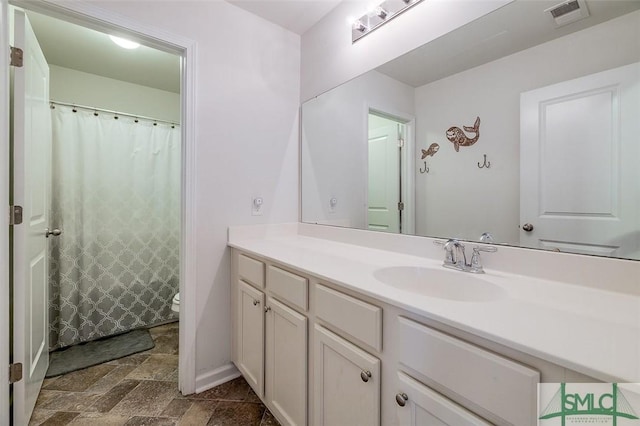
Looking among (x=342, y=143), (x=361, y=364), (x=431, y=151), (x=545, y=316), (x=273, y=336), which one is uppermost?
(x=342, y=143)

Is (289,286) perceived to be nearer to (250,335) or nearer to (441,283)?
(250,335)

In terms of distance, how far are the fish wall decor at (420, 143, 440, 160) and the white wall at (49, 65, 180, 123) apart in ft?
8.06

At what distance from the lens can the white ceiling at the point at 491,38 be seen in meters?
0.94

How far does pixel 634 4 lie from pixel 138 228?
313cm

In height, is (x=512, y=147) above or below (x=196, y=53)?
below

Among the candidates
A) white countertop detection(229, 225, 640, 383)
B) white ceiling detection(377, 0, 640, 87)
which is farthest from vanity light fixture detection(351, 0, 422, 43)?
white countertop detection(229, 225, 640, 383)

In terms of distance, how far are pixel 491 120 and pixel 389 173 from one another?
21.7 inches

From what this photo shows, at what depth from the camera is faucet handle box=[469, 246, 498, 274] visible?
1084 mm

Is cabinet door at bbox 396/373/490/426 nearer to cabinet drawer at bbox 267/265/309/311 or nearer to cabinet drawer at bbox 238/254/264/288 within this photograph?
cabinet drawer at bbox 267/265/309/311

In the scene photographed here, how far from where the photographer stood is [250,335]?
1.53 meters

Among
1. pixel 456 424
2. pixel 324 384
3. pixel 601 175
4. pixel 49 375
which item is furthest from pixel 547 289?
pixel 49 375

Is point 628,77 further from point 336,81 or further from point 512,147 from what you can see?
point 336,81

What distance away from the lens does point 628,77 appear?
0.86 metres

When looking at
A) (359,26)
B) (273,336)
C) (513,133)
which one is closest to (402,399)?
(273,336)
